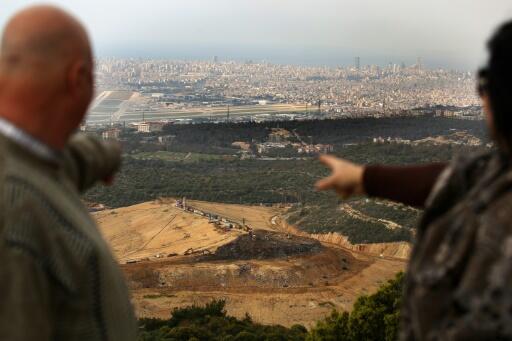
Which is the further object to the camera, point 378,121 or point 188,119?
point 188,119

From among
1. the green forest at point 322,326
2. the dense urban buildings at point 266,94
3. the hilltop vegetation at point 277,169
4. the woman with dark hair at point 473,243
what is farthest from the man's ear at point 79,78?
the dense urban buildings at point 266,94

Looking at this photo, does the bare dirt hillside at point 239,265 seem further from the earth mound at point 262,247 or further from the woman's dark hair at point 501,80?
the woman's dark hair at point 501,80

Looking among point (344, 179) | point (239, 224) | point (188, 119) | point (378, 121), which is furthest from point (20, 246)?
point (188, 119)

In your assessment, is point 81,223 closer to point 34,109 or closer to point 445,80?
point 34,109

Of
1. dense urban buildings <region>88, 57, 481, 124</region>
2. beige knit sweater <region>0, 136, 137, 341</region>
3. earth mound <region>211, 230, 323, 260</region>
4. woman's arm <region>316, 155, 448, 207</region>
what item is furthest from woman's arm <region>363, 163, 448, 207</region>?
dense urban buildings <region>88, 57, 481, 124</region>

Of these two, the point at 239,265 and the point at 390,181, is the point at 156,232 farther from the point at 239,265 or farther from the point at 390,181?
the point at 390,181

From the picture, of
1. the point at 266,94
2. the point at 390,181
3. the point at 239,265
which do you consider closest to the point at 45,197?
the point at 390,181
